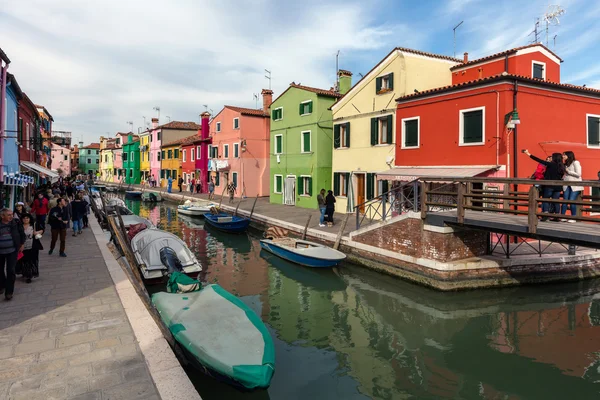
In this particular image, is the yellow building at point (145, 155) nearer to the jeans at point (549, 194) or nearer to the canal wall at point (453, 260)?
the canal wall at point (453, 260)

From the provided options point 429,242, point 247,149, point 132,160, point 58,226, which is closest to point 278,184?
point 247,149

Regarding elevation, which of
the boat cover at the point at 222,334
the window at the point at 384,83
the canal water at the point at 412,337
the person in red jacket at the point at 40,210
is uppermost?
the window at the point at 384,83

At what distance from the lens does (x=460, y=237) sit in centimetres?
1140

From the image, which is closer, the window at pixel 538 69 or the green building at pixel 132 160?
the window at pixel 538 69

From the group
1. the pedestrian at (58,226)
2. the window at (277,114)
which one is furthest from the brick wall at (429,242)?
the window at (277,114)

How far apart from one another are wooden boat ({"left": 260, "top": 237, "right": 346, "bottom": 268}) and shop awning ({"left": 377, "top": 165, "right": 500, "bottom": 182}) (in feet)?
13.2

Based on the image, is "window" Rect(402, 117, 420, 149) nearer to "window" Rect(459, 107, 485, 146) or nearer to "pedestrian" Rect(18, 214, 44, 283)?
"window" Rect(459, 107, 485, 146)

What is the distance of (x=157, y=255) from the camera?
11.4 m

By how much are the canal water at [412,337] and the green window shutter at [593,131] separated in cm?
612

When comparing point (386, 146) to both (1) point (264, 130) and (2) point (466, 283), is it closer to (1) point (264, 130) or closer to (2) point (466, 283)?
(2) point (466, 283)

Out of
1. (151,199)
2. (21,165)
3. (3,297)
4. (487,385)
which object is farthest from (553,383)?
(151,199)

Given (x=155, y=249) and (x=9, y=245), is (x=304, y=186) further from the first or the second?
(x=9, y=245)

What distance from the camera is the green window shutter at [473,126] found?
14268mm

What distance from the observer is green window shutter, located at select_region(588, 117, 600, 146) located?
15.4 meters
